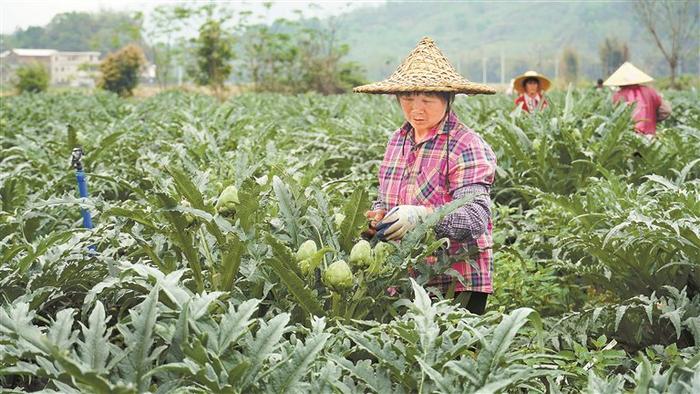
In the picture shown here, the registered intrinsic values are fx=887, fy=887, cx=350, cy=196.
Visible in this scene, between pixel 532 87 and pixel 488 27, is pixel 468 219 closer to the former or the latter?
pixel 532 87

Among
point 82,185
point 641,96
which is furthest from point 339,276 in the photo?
point 641,96

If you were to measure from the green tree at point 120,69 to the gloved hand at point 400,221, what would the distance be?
3344cm

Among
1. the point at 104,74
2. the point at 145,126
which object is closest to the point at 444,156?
the point at 145,126

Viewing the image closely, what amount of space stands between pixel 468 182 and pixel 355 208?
1.45 feet

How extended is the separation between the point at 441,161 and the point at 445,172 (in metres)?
0.04

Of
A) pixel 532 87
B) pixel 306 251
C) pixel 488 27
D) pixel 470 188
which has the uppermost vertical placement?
pixel 488 27

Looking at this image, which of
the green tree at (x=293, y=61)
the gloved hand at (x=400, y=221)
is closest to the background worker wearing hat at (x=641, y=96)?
the gloved hand at (x=400, y=221)

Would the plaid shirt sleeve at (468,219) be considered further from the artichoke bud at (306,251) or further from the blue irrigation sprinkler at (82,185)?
the blue irrigation sprinkler at (82,185)

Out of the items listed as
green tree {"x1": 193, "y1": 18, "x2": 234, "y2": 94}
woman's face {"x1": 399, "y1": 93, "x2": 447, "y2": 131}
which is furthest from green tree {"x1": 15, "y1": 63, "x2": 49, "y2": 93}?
woman's face {"x1": 399, "y1": 93, "x2": 447, "y2": 131}

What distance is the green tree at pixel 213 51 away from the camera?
32844 millimetres

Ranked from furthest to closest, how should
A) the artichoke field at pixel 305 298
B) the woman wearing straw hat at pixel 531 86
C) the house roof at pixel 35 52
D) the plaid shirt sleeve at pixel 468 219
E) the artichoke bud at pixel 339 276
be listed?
the house roof at pixel 35 52
the woman wearing straw hat at pixel 531 86
the plaid shirt sleeve at pixel 468 219
the artichoke bud at pixel 339 276
the artichoke field at pixel 305 298

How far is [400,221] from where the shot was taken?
270 centimetres

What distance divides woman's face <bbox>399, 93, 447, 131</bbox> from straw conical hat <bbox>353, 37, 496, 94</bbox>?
2.6 inches

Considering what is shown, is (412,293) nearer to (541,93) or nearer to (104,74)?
(541,93)
